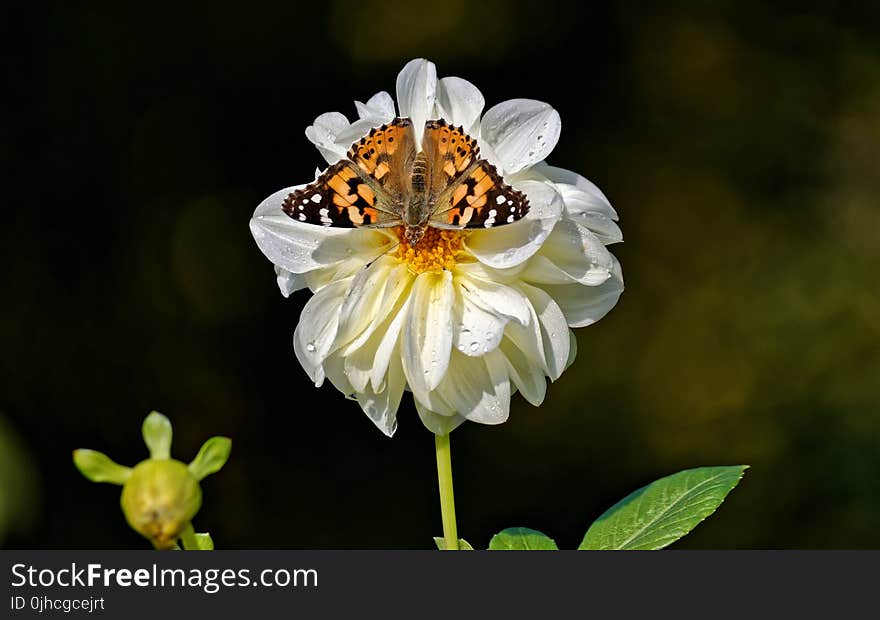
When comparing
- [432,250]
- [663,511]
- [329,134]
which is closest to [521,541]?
[663,511]

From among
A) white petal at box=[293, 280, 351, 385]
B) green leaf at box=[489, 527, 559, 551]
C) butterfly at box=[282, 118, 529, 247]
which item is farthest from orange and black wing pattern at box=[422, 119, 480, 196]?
green leaf at box=[489, 527, 559, 551]

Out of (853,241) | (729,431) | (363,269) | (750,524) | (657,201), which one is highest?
Result: (657,201)

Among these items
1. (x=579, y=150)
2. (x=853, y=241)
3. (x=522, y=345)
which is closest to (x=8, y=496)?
(x=522, y=345)

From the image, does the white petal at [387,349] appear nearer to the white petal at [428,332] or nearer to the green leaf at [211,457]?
the white petal at [428,332]

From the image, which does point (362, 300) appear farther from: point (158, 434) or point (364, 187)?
point (158, 434)

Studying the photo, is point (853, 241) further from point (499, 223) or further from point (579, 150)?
point (499, 223)

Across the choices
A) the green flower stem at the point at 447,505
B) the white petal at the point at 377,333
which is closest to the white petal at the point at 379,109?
the white petal at the point at 377,333

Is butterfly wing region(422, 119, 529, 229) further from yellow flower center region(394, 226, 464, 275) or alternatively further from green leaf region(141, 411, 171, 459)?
green leaf region(141, 411, 171, 459)
